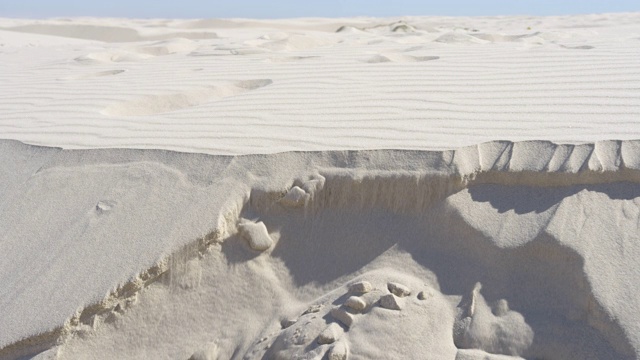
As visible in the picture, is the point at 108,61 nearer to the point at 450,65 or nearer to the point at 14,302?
the point at 450,65

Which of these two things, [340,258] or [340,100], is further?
[340,100]

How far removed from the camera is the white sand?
1944mm

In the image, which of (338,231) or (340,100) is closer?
(338,231)

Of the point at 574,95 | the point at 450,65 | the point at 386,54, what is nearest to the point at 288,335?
the point at 574,95

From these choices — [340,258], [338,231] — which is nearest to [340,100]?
[338,231]

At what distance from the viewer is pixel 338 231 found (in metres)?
2.35

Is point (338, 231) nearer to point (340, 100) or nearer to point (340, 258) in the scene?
point (340, 258)

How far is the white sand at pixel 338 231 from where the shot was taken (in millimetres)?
1944

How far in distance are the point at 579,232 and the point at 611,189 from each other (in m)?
0.25

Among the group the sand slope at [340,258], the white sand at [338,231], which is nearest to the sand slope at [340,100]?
the white sand at [338,231]

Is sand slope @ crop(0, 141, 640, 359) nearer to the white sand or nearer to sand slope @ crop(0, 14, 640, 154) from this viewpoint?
the white sand

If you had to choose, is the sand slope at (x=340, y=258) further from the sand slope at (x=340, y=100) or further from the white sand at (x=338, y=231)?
the sand slope at (x=340, y=100)

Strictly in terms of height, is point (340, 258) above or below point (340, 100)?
below

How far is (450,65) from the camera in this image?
3.92m
